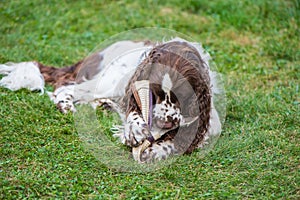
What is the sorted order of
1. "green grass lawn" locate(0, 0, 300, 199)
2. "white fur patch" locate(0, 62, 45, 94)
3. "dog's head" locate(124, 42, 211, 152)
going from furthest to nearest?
"white fur patch" locate(0, 62, 45, 94) → "dog's head" locate(124, 42, 211, 152) → "green grass lawn" locate(0, 0, 300, 199)

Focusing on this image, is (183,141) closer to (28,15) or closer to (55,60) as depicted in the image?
(55,60)

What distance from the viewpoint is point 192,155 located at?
16.4ft

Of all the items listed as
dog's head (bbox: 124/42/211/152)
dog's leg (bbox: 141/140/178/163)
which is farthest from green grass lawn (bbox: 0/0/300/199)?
dog's head (bbox: 124/42/211/152)

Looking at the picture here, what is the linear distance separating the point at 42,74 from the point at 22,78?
38 cm

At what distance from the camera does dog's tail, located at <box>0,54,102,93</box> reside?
6.38 meters

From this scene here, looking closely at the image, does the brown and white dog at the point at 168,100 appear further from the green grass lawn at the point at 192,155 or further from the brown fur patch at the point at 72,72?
the brown fur patch at the point at 72,72

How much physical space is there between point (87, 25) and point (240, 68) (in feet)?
9.03

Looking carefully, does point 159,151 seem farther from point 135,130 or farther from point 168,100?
point 168,100

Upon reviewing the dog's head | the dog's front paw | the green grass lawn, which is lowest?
the green grass lawn

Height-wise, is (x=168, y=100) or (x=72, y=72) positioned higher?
(x=168, y=100)

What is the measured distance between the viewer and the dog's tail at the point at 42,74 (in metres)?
6.38

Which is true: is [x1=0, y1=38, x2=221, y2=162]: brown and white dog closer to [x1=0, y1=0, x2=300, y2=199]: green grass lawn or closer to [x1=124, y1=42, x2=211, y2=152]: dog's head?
[x1=124, y1=42, x2=211, y2=152]: dog's head

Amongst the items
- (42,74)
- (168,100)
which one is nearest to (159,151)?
(168,100)

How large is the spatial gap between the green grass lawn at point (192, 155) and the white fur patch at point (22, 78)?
130mm
